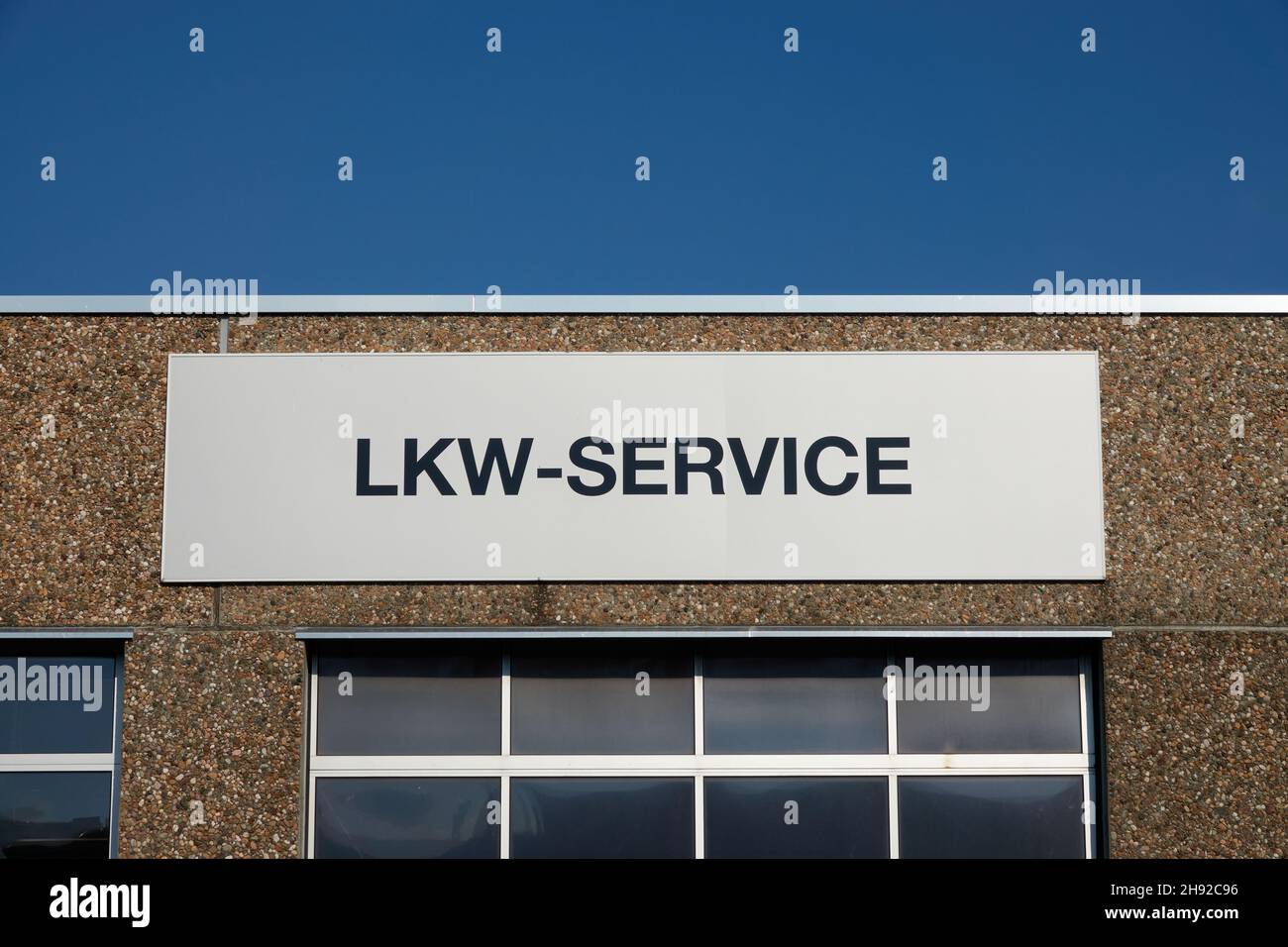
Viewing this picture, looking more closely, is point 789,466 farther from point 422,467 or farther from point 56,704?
point 56,704

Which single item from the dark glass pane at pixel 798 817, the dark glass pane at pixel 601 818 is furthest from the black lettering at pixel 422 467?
the dark glass pane at pixel 798 817

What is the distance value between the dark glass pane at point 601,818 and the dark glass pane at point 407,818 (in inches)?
6.7

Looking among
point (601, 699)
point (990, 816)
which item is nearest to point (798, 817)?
point (990, 816)

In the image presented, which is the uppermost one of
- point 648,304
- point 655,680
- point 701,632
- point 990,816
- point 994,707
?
point 648,304

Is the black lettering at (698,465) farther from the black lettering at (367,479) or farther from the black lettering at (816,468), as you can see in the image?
the black lettering at (367,479)

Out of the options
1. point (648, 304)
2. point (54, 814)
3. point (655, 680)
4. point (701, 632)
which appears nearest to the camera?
point (701, 632)

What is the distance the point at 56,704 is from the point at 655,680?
3.31 meters

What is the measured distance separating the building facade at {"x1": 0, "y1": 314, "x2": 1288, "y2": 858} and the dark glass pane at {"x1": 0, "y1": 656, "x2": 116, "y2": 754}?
17 mm

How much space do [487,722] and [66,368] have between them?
3.08 meters

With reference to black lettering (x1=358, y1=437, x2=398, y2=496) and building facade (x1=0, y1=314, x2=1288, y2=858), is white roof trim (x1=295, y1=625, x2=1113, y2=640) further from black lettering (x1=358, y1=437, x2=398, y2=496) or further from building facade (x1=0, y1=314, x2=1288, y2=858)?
black lettering (x1=358, y1=437, x2=398, y2=496)

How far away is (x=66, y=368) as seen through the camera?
7.39 meters

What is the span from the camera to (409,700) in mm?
7301

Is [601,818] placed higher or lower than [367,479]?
lower
